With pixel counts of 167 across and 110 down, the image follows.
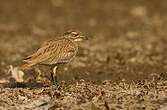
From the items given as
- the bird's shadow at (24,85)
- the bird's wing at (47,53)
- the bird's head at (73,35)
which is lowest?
the bird's shadow at (24,85)

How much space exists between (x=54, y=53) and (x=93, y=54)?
463 centimetres

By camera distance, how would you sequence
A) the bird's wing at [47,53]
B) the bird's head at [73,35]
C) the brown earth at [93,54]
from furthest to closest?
the bird's head at [73,35] → the bird's wing at [47,53] → the brown earth at [93,54]

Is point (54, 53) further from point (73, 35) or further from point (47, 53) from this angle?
point (73, 35)

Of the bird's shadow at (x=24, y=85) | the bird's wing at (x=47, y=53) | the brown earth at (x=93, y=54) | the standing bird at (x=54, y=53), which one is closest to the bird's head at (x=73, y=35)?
the standing bird at (x=54, y=53)

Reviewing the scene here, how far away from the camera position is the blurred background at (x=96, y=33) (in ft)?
31.3

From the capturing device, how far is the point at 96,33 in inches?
573

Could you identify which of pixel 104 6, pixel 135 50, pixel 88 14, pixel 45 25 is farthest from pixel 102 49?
pixel 104 6

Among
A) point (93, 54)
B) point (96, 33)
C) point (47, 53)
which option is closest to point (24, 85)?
point (47, 53)

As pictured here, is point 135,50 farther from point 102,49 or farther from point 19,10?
point 19,10

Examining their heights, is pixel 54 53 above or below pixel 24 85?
above

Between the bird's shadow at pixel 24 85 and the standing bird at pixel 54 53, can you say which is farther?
the bird's shadow at pixel 24 85

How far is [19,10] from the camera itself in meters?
17.9

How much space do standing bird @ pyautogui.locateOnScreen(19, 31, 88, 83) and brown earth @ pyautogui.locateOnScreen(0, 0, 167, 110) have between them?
44 cm

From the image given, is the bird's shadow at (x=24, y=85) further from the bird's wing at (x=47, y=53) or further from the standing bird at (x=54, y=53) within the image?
the bird's wing at (x=47, y=53)
